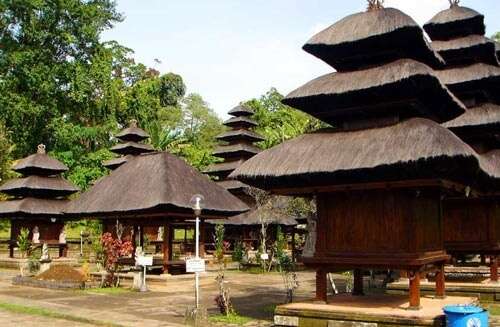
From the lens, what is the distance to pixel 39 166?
3428 centimetres

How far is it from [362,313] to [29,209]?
24.9 meters

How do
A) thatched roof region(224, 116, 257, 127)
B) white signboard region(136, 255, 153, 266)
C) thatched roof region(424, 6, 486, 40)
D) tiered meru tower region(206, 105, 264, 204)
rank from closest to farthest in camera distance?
white signboard region(136, 255, 153, 266)
thatched roof region(424, 6, 486, 40)
tiered meru tower region(206, 105, 264, 204)
thatched roof region(224, 116, 257, 127)

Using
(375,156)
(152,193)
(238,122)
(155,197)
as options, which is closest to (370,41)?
(375,156)

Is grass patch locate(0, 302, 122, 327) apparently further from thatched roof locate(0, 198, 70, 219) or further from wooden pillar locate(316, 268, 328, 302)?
thatched roof locate(0, 198, 70, 219)

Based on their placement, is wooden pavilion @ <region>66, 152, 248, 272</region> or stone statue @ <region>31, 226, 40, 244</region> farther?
stone statue @ <region>31, 226, 40, 244</region>

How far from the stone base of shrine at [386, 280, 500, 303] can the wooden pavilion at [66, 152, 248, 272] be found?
8432 millimetres

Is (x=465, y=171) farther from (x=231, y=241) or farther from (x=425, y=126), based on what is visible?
(x=231, y=241)

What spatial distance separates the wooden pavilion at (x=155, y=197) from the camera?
22469 millimetres

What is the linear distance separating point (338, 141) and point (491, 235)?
801 centimetres

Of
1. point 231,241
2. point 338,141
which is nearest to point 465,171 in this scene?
point 338,141

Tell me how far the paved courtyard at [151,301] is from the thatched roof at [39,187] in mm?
9071

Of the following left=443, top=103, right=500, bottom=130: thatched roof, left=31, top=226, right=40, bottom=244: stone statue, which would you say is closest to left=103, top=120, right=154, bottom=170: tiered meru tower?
left=31, top=226, right=40, bottom=244: stone statue

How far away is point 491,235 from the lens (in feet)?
60.6

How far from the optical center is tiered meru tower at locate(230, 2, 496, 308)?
1216 cm
